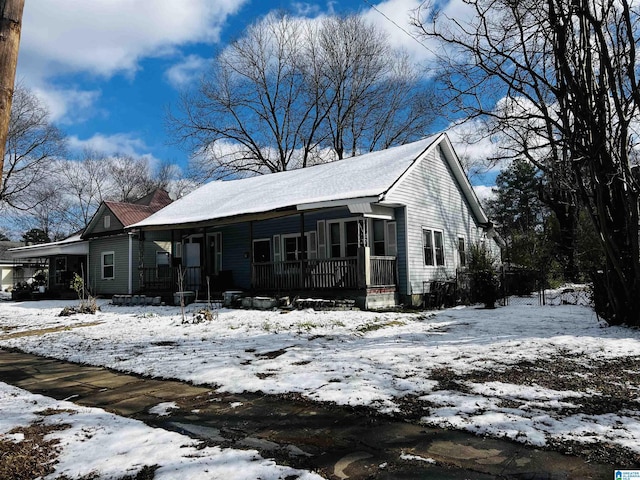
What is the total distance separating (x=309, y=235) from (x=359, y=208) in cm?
406

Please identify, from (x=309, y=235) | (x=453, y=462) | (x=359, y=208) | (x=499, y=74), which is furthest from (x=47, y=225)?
(x=453, y=462)

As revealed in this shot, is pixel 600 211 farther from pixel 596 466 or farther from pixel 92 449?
pixel 92 449

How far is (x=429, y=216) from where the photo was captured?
54.5 feet

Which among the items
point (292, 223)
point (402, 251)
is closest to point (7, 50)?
point (402, 251)

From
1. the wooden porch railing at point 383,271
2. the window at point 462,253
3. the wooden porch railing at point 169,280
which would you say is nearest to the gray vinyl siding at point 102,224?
the wooden porch railing at point 169,280

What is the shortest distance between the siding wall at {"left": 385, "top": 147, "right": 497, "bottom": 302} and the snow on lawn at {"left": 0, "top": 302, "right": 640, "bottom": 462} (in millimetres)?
3407

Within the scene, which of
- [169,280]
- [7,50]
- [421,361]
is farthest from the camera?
[169,280]

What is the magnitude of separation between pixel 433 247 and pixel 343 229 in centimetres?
355

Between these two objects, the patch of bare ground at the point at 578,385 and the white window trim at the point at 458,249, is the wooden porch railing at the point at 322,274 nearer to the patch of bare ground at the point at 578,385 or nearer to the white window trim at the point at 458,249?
the white window trim at the point at 458,249

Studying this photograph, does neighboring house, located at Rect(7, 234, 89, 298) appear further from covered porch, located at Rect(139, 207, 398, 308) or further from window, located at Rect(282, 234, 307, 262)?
window, located at Rect(282, 234, 307, 262)

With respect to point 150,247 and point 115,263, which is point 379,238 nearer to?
point 150,247

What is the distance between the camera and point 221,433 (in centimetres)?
379

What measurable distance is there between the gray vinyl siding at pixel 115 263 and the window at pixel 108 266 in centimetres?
17

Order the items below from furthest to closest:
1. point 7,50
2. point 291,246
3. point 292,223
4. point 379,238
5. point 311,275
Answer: point 291,246, point 292,223, point 379,238, point 311,275, point 7,50
